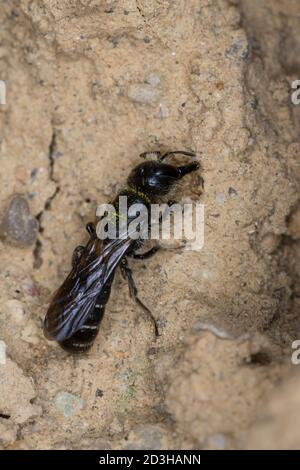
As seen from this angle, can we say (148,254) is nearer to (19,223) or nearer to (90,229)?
(90,229)

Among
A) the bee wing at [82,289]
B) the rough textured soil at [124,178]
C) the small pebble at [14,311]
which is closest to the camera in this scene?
the rough textured soil at [124,178]

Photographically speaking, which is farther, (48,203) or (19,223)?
(48,203)

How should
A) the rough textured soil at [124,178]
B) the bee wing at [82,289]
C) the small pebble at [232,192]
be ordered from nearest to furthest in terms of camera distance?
the rough textured soil at [124,178]
the bee wing at [82,289]
the small pebble at [232,192]

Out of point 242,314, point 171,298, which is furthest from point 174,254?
point 242,314

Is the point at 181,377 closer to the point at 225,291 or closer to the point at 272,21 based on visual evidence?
the point at 225,291

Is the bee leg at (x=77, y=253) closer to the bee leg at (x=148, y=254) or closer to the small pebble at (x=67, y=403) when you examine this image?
the bee leg at (x=148, y=254)

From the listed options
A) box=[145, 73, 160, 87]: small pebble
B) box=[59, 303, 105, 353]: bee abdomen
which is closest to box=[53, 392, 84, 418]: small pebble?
box=[59, 303, 105, 353]: bee abdomen

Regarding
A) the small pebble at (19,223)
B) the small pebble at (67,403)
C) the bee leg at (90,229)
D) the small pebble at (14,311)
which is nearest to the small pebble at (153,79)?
the bee leg at (90,229)

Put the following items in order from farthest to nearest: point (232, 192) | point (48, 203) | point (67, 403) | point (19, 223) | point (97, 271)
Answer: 1. point (48, 203)
2. point (19, 223)
3. point (97, 271)
4. point (232, 192)
5. point (67, 403)

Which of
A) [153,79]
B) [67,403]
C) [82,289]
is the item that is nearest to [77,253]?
[82,289]
